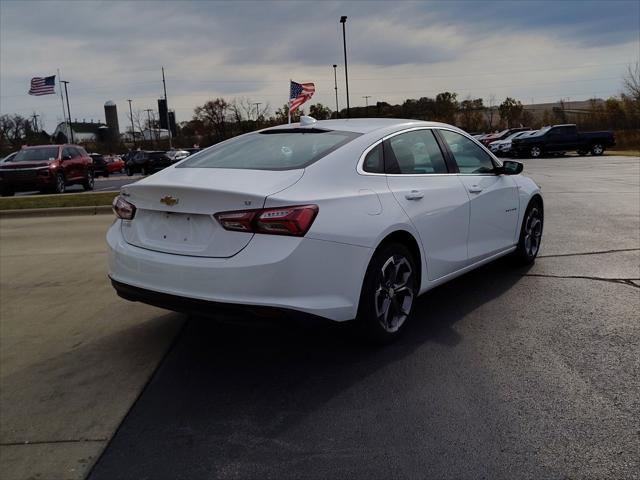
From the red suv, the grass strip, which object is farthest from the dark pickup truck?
the grass strip

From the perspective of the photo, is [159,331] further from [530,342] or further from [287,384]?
[530,342]

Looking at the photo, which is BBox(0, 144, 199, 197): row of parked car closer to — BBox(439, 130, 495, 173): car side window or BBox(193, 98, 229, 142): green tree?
BBox(439, 130, 495, 173): car side window

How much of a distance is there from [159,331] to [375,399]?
2103 millimetres

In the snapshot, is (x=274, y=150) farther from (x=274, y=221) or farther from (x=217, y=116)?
(x=217, y=116)

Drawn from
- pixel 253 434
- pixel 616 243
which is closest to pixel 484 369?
pixel 253 434

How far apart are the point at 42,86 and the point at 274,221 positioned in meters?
37.0

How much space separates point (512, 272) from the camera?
625cm

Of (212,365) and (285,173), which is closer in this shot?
(285,173)

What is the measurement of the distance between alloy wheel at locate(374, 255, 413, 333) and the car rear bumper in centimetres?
33

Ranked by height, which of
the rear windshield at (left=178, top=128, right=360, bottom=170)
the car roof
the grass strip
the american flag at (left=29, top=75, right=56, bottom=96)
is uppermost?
the american flag at (left=29, top=75, right=56, bottom=96)

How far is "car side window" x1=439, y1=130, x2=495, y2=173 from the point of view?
17.2 ft

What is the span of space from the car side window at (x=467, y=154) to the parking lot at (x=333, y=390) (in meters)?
1.17

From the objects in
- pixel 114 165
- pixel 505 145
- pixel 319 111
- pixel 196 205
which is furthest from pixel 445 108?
pixel 196 205

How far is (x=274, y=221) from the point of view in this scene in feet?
11.2
